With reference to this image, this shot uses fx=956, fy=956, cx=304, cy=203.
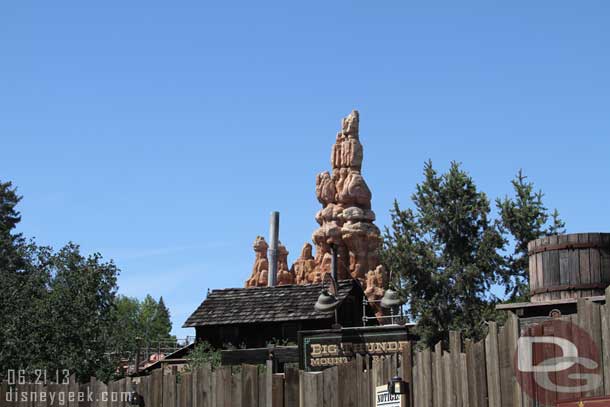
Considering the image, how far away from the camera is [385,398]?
1163cm

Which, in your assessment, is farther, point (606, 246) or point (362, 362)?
point (606, 246)

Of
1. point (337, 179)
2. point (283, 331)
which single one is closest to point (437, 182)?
point (283, 331)

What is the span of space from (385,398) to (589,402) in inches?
133

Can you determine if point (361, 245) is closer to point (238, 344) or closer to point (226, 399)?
point (238, 344)

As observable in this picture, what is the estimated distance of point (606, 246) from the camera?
13.2m

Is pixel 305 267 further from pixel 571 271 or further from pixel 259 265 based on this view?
pixel 571 271

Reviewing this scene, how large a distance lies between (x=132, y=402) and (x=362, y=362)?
421 cm

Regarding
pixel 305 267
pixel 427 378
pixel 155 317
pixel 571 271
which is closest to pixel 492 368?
pixel 427 378

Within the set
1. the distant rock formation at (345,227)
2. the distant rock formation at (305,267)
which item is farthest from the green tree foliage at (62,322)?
the distant rock formation at (305,267)

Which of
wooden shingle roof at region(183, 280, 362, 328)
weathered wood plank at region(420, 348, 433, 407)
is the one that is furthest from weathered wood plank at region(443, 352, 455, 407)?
wooden shingle roof at region(183, 280, 362, 328)

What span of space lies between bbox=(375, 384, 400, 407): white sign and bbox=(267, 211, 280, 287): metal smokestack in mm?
56744

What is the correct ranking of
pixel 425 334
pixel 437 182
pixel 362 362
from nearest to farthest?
1. pixel 362 362
2. pixel 425 334
3. pixel 437 182

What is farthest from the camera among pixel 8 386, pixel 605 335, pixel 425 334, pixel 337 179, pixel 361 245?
pixel 337 179

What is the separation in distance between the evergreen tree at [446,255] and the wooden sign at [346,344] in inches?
873
